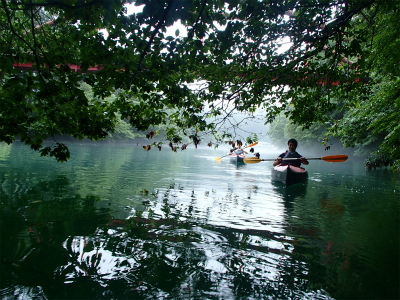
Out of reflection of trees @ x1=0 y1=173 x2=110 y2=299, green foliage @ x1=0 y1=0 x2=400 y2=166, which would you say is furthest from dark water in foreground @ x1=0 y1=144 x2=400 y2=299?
green foliage @ x1=0 y1=0 x2=400 y2=166

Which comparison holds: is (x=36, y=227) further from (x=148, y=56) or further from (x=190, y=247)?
(x=148, y=56)

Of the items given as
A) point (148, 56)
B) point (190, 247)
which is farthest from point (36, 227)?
point (148, 56)

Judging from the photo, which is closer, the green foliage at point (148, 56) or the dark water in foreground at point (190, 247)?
the dark water in foreground at point (190, 247)

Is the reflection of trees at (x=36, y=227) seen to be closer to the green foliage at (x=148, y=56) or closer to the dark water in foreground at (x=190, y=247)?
the dark water in foreground at (x=190, y=247)

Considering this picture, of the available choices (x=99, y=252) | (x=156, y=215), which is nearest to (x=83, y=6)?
(x=99, y=252)

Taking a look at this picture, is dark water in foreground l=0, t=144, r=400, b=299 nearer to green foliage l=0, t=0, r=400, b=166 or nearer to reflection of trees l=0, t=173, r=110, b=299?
reflection of trees l=0, t=173, r=110, b=299

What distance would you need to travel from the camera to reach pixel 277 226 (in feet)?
18.5

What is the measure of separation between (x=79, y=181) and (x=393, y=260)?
9.59m

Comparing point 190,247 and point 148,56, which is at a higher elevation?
point 148,56

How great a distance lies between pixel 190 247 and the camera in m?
4.27

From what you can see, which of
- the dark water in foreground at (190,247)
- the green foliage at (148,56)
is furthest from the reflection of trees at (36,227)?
the green foliage at (148,56)

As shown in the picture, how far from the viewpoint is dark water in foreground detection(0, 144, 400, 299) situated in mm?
3158

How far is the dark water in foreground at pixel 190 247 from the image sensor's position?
3.16 m

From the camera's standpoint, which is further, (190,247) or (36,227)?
(36,227)
